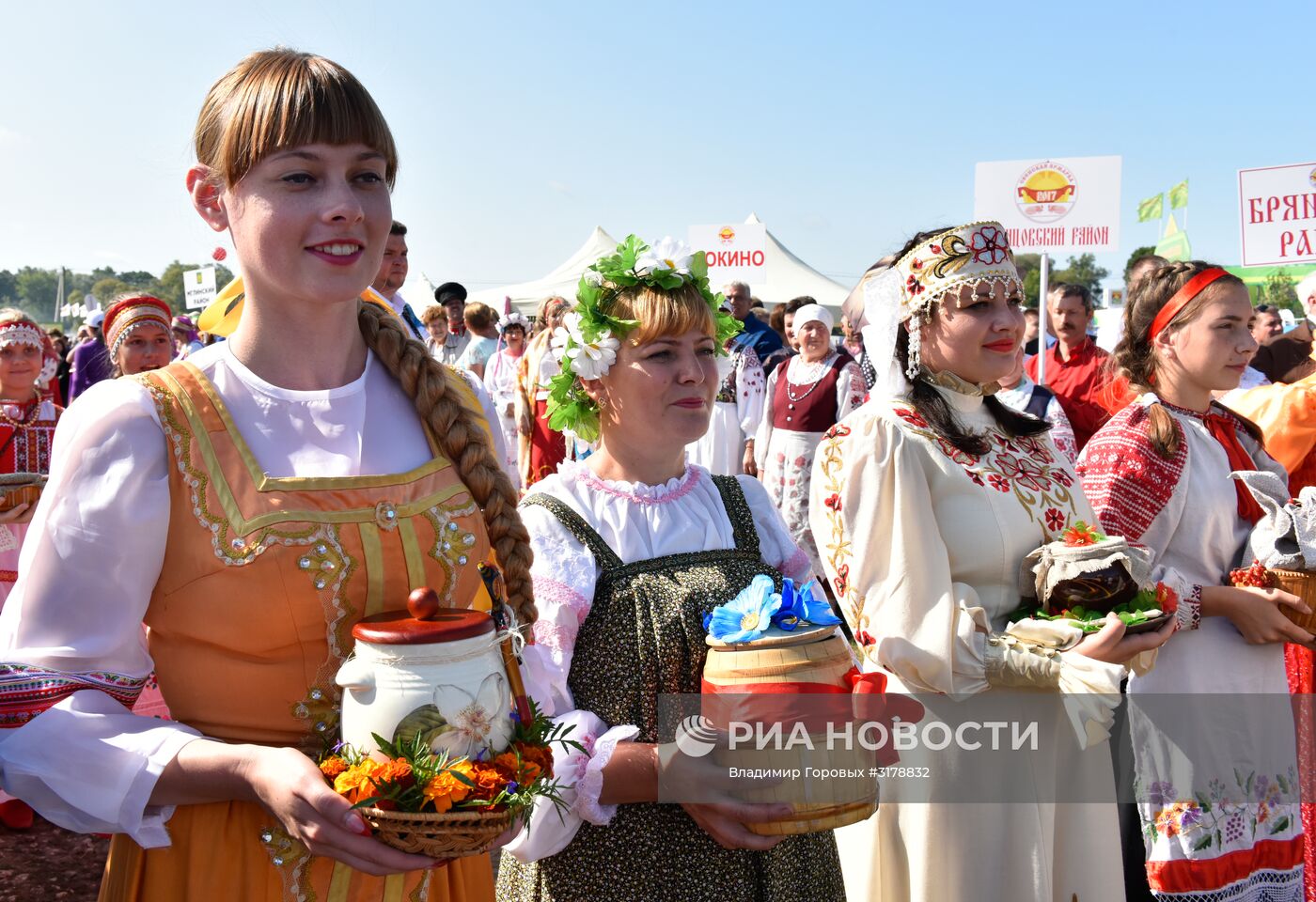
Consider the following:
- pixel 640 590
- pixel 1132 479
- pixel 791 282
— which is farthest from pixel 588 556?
pixel 791 282

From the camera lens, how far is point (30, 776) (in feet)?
4.65

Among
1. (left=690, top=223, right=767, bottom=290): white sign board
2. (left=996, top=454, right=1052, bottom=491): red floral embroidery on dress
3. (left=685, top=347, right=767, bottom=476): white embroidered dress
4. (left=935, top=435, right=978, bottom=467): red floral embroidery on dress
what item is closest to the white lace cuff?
(left=935, top=435, right=978, bottom=467): red floral embroidery on dress

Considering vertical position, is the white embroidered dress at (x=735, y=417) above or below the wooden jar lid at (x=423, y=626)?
above

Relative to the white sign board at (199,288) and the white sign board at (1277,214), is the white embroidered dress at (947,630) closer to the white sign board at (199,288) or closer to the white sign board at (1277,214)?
the white sign board at (1277,214)

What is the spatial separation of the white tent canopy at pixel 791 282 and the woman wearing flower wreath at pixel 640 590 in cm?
1993

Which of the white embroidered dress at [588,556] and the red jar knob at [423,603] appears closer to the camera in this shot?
the red jar knob at [423,603]

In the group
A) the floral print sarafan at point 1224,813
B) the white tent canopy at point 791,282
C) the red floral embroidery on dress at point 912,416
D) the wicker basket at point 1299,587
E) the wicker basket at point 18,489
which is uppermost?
the white tent canopy at point 791,282

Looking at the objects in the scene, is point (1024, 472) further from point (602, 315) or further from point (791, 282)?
point (791, 282)

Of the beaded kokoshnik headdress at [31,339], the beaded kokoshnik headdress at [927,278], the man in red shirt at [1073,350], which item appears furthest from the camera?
the man in red shirt at [1073,350]

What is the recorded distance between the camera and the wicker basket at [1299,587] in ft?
10.9

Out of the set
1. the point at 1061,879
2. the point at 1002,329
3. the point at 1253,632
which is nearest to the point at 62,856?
the point at 1061,879

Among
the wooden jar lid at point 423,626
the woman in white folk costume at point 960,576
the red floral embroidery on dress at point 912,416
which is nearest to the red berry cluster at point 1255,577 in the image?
the woman in white folk costume at point 960,576

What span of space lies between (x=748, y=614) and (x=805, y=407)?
603 centimetres

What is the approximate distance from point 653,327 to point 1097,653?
1.30 m
